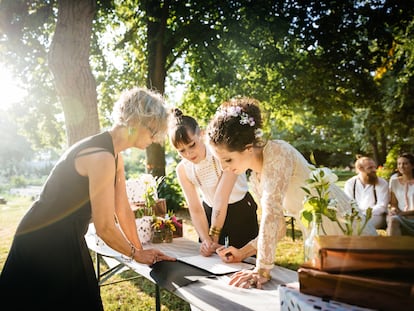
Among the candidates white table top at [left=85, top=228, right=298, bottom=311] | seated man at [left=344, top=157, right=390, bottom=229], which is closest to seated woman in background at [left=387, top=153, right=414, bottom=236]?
seated man at [left=344, top=157, right=390, bottom=229]

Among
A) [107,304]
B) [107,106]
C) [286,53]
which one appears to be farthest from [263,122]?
[107,106]

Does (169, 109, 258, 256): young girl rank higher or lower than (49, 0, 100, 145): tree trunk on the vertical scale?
lower

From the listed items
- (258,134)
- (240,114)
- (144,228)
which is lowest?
(144,228)

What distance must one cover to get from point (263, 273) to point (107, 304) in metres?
2.64

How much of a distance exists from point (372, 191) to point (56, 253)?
447cm

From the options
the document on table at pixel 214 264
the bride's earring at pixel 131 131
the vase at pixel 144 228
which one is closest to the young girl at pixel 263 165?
the document on table at pixel 214 264

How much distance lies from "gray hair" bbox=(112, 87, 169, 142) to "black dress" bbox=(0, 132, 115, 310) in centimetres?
19

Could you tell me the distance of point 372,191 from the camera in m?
4.91

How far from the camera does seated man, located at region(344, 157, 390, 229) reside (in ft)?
15.7

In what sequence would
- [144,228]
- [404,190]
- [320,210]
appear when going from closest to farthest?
[320,210] < [144,228] < [404,190]

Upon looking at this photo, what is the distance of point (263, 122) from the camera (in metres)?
1.82

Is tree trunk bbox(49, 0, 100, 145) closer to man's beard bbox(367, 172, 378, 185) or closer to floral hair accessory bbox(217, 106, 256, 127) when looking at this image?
floral hair accessory bbox(217, 106, 256, 127)

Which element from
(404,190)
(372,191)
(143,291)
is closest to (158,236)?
(143,291)

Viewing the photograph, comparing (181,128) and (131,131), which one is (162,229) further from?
(131,131)
